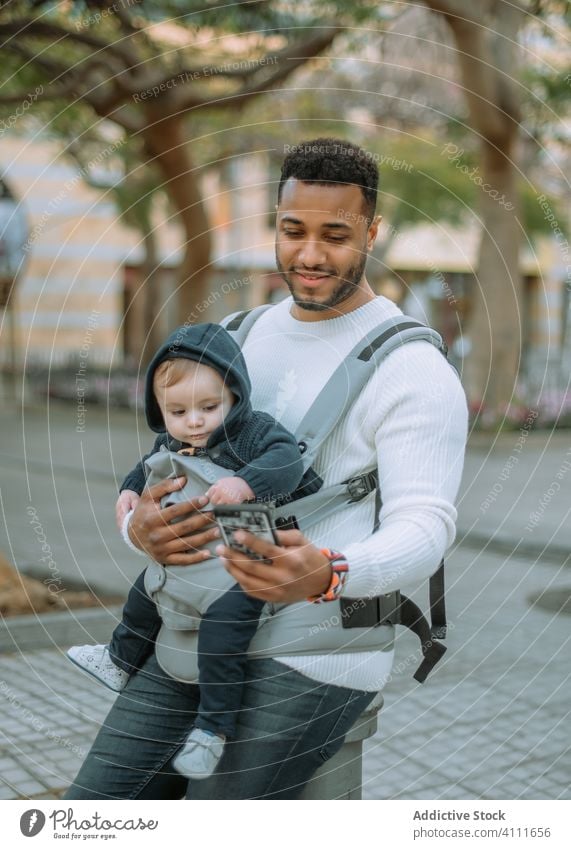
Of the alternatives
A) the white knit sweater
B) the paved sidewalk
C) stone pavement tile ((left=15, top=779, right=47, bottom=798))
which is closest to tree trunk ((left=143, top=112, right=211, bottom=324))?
the paved sidewalk

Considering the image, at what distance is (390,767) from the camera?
3996 millimetres

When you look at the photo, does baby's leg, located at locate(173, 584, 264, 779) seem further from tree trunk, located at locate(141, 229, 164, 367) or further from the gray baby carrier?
tree trunk, located at locate(141, 229, 164, 367)

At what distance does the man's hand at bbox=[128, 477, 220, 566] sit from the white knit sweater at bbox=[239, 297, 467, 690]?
7.8 inches

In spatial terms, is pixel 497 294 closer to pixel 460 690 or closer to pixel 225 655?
pixel 460 690

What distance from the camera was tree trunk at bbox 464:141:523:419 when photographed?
12633 millimetres

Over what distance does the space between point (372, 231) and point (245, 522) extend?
66 centimetres

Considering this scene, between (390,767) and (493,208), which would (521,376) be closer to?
(493,208)

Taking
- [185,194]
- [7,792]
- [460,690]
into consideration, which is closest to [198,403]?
[7,792]

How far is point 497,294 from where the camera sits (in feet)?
42.0

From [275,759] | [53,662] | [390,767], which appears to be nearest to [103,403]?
[53,662]

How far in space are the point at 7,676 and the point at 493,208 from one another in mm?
9995

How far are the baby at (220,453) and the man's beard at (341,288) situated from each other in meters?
0.15

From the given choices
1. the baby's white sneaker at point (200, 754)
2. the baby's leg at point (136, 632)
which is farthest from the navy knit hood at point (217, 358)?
the baby's white sneaker at point (200, 754)

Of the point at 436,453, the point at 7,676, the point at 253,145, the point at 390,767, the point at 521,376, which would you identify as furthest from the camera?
the point at 253,145
